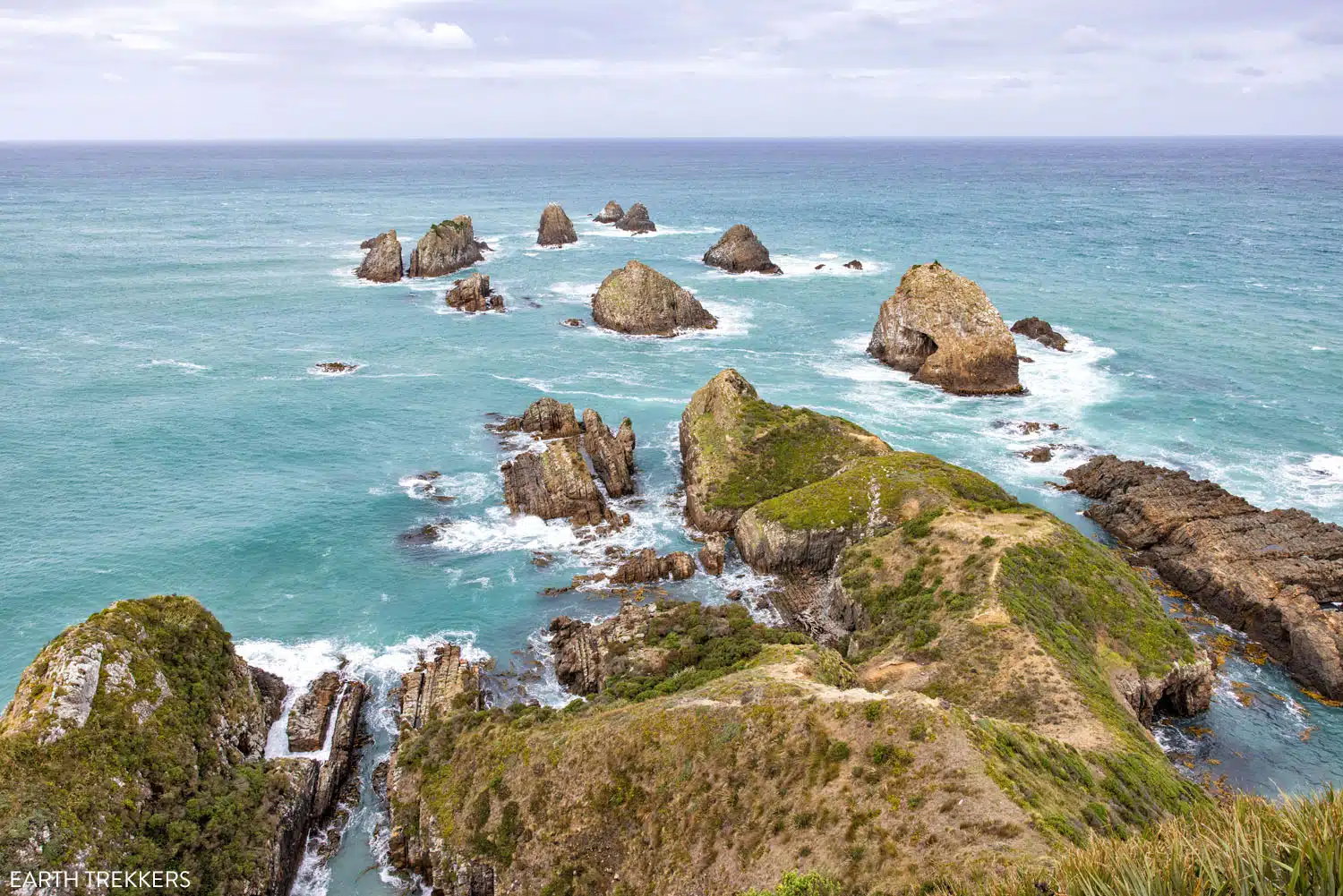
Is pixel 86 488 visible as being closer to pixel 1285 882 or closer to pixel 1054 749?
pixel 1054 749

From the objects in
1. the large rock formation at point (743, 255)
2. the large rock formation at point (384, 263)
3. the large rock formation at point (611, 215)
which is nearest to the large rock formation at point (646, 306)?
the large rock formation at point (743, 255)

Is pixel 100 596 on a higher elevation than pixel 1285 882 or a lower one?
lower

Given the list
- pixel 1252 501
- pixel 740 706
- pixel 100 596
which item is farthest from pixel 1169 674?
pixel 100 596

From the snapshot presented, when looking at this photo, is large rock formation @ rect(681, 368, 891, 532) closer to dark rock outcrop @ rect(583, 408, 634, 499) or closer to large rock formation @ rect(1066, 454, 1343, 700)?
dark rock outcrop @ rect(583, 408, 634, 499)

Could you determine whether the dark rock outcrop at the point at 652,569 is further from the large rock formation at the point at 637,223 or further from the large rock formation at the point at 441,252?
the large rock formation at the point at 637,223

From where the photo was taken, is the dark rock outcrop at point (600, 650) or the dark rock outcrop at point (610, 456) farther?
the dark rock outcrop at point (610, 456)

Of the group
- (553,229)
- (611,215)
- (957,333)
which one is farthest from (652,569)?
(611,215)

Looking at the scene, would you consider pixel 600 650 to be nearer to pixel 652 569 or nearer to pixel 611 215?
pixel 652 569
